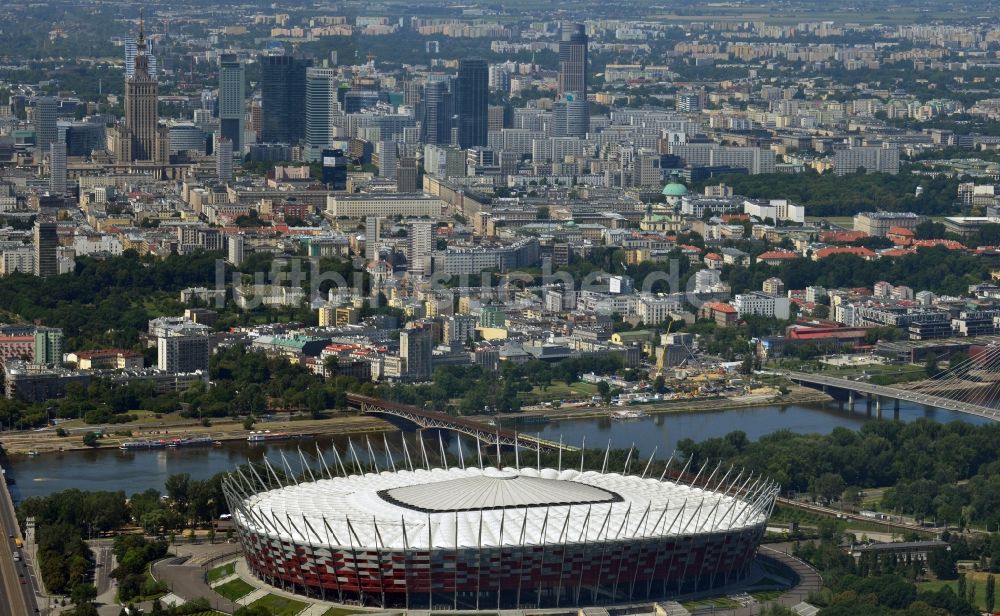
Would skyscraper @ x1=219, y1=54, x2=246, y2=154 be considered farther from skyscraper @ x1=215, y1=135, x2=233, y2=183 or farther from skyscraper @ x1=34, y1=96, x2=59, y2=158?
skyscraper @ x1=215, y1=135, x2=233, y2=183

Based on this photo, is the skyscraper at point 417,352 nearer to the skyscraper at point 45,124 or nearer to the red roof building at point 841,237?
the red roof building at point 841,237

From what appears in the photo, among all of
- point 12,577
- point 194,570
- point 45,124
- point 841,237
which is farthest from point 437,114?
point 12,577

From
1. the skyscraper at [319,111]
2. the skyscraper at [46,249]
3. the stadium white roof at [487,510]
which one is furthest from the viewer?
the skyscraper at [319,111]

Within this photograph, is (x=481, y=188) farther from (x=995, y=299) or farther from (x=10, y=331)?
(x=10, y=331)

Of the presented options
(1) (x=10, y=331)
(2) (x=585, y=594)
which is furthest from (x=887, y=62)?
(2) (x=585, y=594)

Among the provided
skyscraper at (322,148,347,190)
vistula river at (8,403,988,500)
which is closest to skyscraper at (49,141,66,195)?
skyscraper at (322,148,347,190)

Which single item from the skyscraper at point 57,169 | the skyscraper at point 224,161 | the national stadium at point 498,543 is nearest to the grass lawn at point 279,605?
the national stadium at point 498,543

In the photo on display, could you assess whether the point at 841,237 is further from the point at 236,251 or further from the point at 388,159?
the point at 388,159
